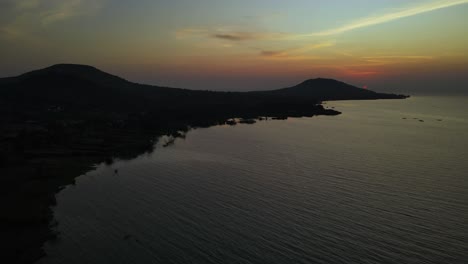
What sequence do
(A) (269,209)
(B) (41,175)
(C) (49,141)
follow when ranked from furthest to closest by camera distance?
(C) (49,141) < (B) (41,175) < (A) (269,209)

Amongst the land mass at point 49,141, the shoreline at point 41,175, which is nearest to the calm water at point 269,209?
the shoreline at point 41,175

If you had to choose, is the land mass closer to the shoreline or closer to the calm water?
the shoreline

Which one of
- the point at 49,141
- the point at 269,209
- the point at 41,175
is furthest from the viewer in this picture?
the point at 49,141

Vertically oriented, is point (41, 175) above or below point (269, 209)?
above

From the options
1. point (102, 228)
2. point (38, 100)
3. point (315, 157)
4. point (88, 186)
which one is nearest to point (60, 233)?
point (102, 228)

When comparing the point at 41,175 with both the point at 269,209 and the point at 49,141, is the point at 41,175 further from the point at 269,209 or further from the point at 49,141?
the point at 269,209

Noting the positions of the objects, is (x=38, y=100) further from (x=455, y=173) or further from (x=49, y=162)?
(x=455, y=173)

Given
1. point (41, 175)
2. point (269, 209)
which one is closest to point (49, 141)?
point (41, 175)

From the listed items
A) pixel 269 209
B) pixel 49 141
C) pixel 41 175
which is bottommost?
pixel 269 209

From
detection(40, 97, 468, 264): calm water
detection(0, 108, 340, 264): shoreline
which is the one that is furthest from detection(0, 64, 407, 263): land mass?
detection(40, 97, 468, 264): calm water
